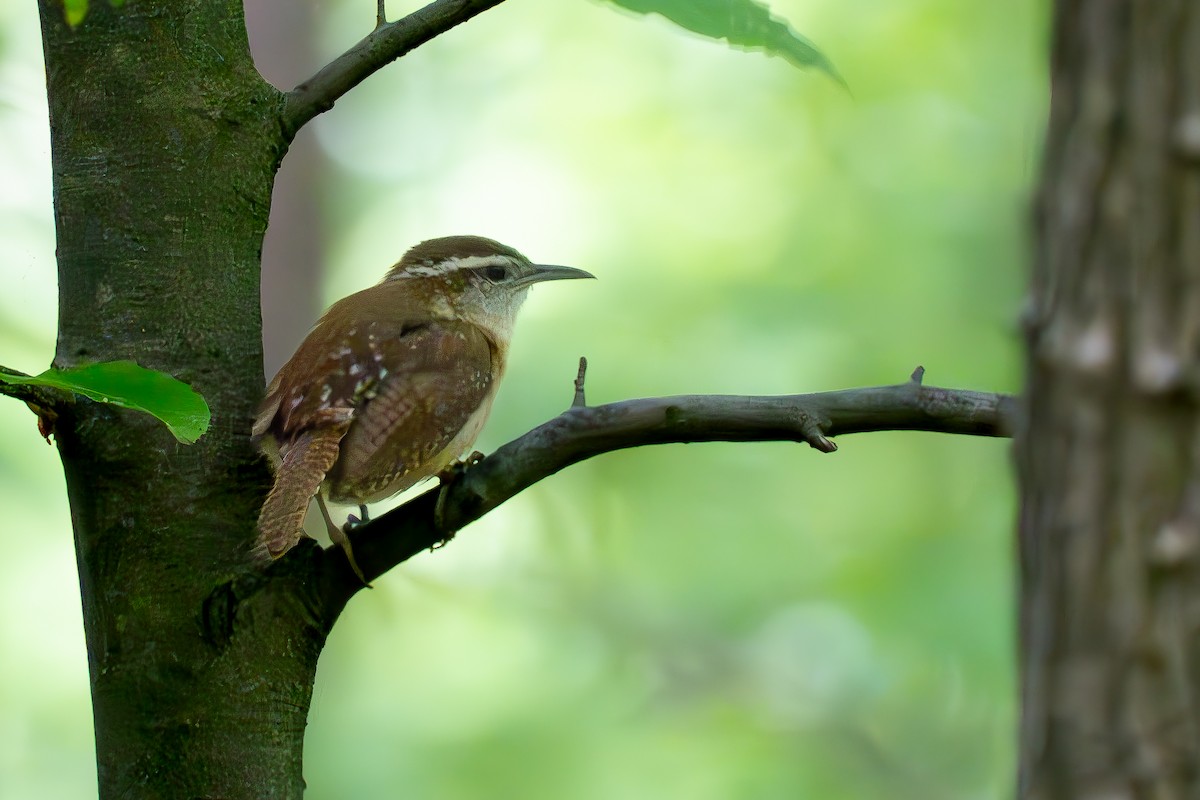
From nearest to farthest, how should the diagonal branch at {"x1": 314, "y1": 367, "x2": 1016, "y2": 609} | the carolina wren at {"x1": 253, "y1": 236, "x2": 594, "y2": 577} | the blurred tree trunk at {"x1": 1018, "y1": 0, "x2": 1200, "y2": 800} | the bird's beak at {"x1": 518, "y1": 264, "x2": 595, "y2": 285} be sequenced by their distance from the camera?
the blurred tree trunk at {"x1": 1018, "y1": 0, "x2": 1200, "y2": 800} → the diagonal branch at {"x1": 314, "y1": 367, "x2": 1016, "y2": 609} → the carolina wren at {"x1": 253, "y1": 236, "x2": 594, "y2": 577} → the bird's beak at {"x1": 518, "y1": 264, "x2": 595, "y2": 285}

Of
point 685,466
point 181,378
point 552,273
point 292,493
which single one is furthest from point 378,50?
point 685,466

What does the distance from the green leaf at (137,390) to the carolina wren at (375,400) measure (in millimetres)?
564

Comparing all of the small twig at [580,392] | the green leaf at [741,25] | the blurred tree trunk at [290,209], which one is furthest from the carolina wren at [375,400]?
the blurred tree trunk at [290,209]

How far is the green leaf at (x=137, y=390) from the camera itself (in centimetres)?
146

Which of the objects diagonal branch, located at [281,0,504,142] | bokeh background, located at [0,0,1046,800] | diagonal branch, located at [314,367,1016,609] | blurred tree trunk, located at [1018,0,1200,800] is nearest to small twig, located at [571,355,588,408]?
diagonal branch, located at [314,367,1016,609]

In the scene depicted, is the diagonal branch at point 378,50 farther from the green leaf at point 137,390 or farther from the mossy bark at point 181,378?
the green leaf at point 137,390

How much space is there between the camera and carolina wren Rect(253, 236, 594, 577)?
2.39 metres

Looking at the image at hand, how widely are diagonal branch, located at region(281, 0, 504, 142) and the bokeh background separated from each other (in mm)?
3318

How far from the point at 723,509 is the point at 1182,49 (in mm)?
5667

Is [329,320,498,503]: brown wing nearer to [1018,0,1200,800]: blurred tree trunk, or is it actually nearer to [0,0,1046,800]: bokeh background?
[1018,0,1200,800]: blurred tree trunk

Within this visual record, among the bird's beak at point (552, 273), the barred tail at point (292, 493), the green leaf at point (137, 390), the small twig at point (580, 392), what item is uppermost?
the bird's beak at point (552, 273)

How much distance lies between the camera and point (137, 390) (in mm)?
1494

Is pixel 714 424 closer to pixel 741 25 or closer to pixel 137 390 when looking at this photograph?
pixel 741 25

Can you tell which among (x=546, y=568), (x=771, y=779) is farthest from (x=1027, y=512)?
(x=546, y=568)
